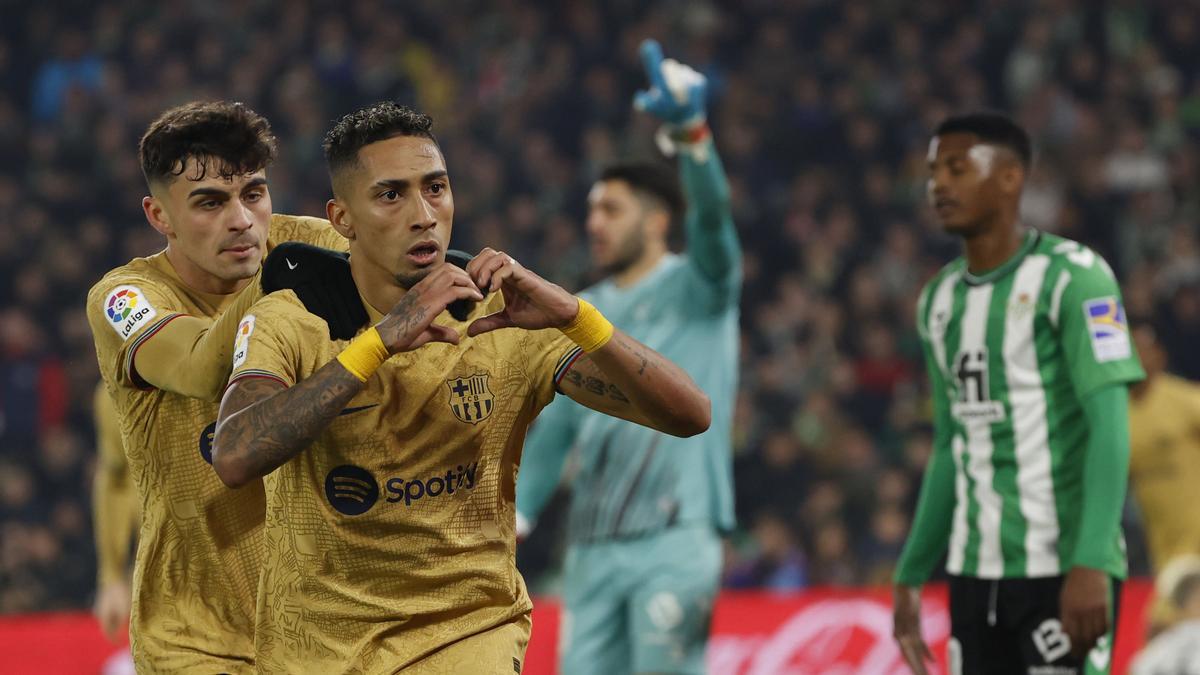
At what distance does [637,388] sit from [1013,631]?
216 cm

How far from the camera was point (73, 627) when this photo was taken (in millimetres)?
8680

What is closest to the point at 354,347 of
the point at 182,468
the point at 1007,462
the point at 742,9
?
the point at 182,468

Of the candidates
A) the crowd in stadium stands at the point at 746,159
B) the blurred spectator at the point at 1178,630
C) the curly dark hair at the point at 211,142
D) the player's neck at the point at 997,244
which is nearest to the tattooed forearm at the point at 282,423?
the curly dark hair at the point at 211,142

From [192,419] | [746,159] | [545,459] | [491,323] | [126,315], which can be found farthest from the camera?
[746,159]

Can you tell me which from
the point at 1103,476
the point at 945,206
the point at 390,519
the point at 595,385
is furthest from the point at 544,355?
the point at 945,206

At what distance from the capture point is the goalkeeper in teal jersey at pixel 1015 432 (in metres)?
4.98

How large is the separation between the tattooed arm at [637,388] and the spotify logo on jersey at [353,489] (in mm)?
486

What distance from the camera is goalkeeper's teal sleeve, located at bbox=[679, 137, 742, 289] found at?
6.59 meters

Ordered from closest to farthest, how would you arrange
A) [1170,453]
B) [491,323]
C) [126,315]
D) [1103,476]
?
[491,323] → [126,315] → [1103,476] → [1170,453]

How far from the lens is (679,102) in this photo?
6.52 meters

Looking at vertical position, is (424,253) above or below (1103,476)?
above

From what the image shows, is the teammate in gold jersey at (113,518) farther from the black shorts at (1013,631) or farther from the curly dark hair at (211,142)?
the black shorts at (1013,631)

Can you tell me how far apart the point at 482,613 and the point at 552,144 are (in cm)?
1160

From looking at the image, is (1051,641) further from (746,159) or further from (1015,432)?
(746,159)
